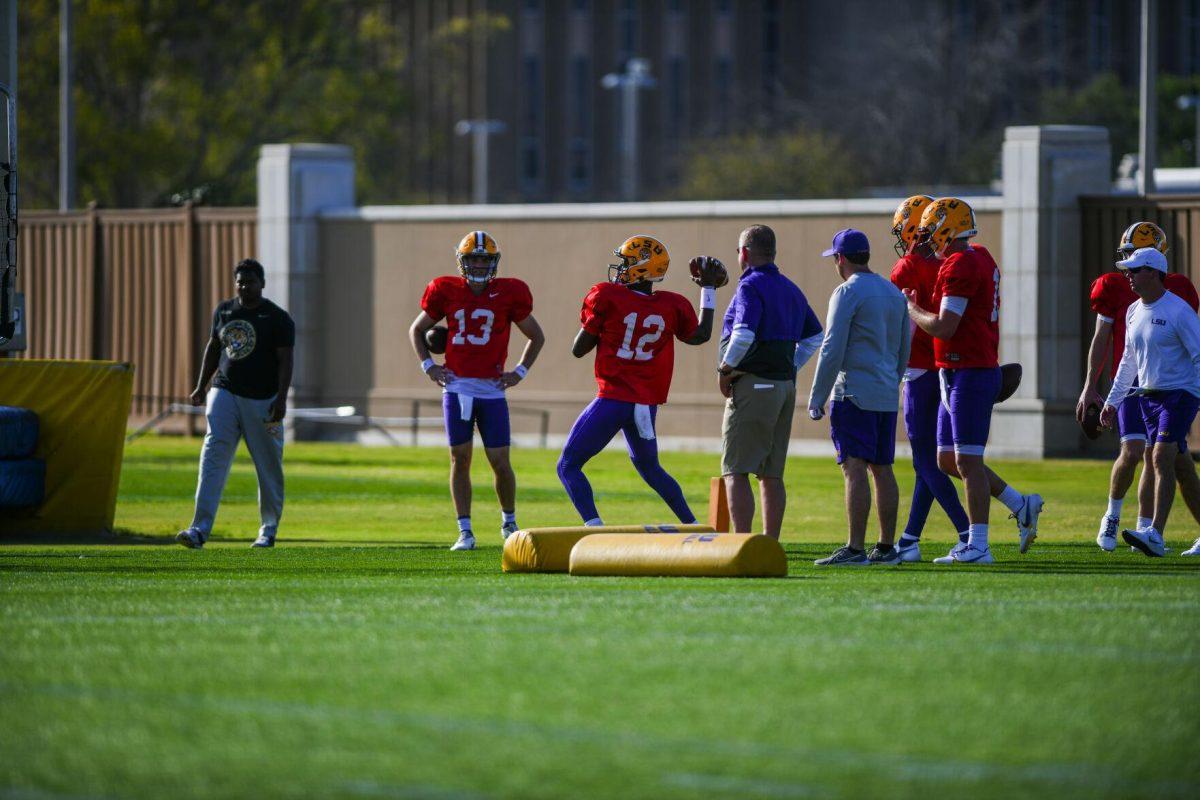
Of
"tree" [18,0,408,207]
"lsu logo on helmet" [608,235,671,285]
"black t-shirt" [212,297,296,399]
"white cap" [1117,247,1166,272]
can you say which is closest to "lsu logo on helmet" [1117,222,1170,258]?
"white cap" [1117,247,1166,272]

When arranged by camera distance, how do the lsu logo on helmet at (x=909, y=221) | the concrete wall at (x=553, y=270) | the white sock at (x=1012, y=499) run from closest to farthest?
the white sock at (x=1012, y=499)
the lsu logo on helmet at (x=909, y=221)
the concrete wall at (x=553, y=270)

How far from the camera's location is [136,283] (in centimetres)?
2927

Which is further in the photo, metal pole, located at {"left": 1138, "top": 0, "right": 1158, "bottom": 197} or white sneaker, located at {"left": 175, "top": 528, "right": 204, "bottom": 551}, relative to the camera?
metal pole, located at {"left": 1138, "top": 0, "right": 1158, "bottom": 197}

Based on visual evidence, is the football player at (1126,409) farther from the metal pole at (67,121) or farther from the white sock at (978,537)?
the metal pole at (67,121)

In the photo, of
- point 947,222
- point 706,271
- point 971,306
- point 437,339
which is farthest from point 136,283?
point 971,306

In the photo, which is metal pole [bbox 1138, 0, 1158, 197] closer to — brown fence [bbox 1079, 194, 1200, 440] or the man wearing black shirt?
brown fence [bbox 1079, 194, 1200, 440]

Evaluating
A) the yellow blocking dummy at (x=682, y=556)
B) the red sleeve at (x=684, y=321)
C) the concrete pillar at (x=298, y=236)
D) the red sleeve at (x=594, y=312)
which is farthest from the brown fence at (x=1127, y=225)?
the yellow blocking dummy at (x=682, y=556)

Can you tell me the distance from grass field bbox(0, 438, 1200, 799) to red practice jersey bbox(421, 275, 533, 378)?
2.49 m

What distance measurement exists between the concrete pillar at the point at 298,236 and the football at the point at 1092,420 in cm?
1600

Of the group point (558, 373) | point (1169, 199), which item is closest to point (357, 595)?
point (1169, 199)

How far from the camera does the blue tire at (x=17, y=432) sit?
51.0 ft

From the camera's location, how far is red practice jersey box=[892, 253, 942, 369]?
12.3 meters

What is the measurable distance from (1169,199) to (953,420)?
11.9m

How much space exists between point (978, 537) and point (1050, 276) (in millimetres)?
12219
